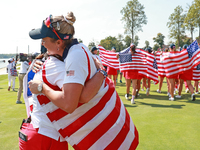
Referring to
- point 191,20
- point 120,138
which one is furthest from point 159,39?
point 120,138

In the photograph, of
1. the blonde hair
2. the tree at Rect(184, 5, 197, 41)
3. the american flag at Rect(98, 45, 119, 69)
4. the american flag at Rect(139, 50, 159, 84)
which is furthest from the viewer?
the tree at Rect(184, 5, 197, 41)

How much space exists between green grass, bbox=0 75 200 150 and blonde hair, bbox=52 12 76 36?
283cm

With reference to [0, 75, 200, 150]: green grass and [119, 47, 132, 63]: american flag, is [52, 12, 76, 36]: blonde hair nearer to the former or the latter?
[0, 75, 200, 150]: green grass

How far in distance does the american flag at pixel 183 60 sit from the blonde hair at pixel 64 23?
710cm

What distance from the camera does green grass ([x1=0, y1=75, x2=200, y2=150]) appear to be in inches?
148

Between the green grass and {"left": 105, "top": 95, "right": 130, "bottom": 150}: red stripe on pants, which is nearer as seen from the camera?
{"left": 105, "top": 95, "right": 130, "bottom": 150}: red stripe on pants

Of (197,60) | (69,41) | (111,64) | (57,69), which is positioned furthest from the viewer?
(111,64)

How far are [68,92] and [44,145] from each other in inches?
25.9

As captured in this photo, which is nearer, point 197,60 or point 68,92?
point 68,92

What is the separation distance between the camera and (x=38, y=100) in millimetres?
1716

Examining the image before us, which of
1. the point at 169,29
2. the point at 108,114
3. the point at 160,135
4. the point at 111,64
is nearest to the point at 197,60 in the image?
the point at 111,64

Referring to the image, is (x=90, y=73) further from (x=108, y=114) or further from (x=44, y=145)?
(x=44, y=145)

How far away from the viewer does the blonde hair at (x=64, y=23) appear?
1.58m

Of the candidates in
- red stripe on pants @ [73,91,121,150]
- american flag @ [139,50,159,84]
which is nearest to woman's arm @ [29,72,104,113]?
red stripe on pants @ [73,91,121,150]
